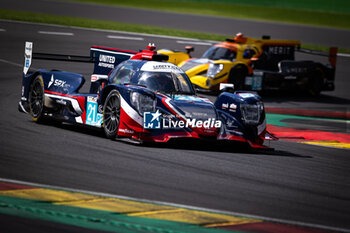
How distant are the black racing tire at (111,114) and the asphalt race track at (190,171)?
7.7 inches

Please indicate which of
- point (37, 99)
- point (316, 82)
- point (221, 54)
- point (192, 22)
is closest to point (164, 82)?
point (37, 99)

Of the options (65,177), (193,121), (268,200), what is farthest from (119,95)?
(268,200)

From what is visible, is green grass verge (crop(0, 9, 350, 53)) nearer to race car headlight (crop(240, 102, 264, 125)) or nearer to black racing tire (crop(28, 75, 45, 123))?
black racing tire (crop(28, 75, 45, 123))

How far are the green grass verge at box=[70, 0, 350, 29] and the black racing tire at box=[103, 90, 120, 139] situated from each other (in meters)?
31.6

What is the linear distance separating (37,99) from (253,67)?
356 inches

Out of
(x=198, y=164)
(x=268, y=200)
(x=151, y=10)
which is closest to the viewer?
(x=268, y=200)

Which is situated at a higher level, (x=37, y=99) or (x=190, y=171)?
(x=37, y=99)

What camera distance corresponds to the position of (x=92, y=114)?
11484mm

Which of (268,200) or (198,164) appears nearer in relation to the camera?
(268,200)

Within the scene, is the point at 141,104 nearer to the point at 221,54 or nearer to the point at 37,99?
the point at 37,99

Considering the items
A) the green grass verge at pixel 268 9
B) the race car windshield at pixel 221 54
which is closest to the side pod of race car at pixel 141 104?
the race car windshield at pixel 221 54

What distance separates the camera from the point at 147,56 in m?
12.2

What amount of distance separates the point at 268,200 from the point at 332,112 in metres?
11.5

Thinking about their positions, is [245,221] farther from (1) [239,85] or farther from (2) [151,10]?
(2) [151,10]
